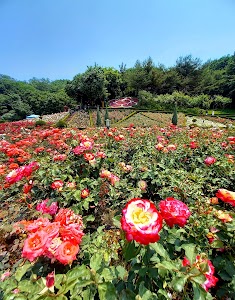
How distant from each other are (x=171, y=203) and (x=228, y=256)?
617mm

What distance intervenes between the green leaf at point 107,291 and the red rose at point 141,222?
0.24 m

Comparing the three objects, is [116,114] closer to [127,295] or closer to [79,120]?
[79,120]

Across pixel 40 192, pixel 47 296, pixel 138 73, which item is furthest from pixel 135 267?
pixel 138 73

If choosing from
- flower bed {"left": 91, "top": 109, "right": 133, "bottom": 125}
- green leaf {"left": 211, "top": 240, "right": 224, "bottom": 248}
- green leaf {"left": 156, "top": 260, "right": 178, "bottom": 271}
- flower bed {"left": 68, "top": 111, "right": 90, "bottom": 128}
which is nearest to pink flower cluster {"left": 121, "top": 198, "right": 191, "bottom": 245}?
green leaf {"left": 156, "top": 260, "right": 178, "bottom": 271}

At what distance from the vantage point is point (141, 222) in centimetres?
81

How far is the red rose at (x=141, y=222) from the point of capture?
2.56ft

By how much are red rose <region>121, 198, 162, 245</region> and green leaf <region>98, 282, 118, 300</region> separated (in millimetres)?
241

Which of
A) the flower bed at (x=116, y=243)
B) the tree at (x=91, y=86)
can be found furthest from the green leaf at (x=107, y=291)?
the tree at (x=91, y=86)

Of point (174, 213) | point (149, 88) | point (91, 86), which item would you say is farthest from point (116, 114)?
point (174, 213)

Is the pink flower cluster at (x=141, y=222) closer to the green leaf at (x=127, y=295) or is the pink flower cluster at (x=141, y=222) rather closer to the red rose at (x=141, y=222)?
the red rose at (x=141, y=222)

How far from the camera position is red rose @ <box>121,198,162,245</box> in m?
0.78

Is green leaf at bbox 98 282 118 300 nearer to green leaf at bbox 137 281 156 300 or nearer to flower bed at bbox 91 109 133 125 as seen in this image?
green leaf at bbox 137 281 156 300

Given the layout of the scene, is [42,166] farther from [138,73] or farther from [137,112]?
[138,73]

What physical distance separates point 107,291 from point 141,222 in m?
0.34
